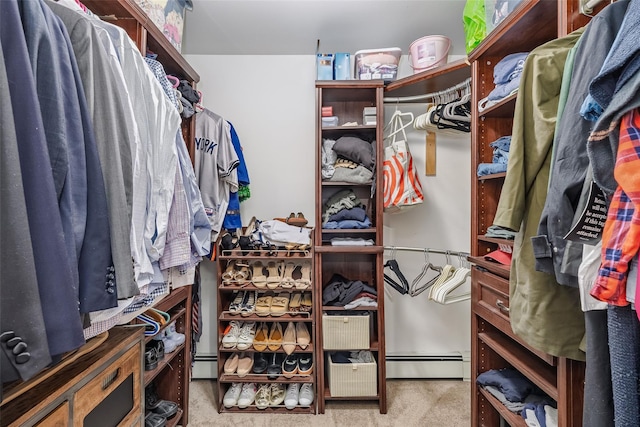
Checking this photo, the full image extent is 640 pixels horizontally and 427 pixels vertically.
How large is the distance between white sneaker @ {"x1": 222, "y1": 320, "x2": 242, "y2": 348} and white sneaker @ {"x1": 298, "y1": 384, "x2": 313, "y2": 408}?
0.51 meters

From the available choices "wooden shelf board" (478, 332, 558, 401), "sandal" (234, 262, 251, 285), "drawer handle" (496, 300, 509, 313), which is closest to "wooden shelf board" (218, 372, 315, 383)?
"sandal" (234, 262, 251, 285)

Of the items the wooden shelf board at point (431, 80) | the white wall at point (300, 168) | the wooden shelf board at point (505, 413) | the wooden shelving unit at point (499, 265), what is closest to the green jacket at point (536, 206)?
the wooden shelving unit at point (499, 265)

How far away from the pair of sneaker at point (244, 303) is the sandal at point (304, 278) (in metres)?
0.31

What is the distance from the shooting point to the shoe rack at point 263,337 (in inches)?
69.4

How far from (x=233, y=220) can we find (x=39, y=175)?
142 cm

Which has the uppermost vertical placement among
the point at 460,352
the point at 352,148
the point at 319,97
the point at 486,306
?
the point at 319,97

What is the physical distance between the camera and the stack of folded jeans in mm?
1195

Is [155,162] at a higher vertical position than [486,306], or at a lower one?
higher

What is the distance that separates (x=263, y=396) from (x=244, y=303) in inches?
22.1

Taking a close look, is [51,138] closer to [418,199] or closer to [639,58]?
[639,58]

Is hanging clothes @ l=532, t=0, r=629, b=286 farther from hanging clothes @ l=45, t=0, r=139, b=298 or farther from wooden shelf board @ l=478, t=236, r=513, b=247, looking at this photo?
hanging clothes @ l=45, t=0, r=139, b=298

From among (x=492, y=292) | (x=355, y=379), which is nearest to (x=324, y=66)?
(x=492, y=292)

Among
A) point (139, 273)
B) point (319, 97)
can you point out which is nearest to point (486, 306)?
point (139, 273)

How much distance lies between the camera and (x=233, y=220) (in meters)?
1.93
